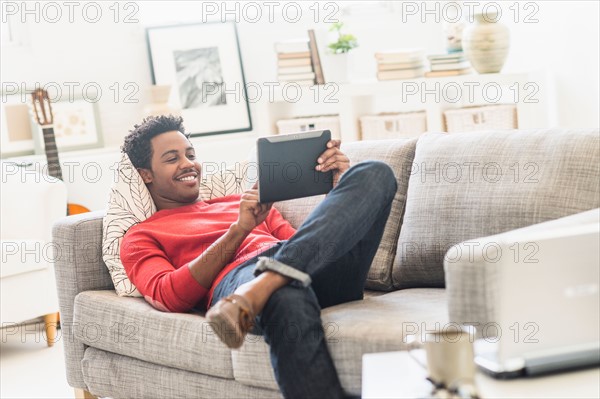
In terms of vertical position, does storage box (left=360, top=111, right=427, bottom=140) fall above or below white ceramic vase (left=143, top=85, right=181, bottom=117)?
below

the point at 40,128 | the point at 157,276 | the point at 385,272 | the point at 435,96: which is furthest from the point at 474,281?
the point at 40,128

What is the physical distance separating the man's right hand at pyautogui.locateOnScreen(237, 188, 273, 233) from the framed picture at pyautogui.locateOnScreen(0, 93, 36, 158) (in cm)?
270

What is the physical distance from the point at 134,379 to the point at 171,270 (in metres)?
0.33

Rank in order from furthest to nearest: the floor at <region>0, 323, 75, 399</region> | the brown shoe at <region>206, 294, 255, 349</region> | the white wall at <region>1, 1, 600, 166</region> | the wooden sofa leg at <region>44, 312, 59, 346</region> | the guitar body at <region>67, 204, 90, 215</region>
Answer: the white wall at <region>1, 1, 600, 166</region>, the guitar body at <region>67, 204, 90, 215</region>, the wooden sofa leg at <region>44, 312, 59, 346</region>, the floor at <region>0, 323, 75, 399</region>, the brown shoe at <region>206, 294, 255, 349</region>

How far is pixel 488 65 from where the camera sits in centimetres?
416

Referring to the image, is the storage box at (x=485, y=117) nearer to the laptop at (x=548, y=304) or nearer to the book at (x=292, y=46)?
the book at (x=292, y=46)

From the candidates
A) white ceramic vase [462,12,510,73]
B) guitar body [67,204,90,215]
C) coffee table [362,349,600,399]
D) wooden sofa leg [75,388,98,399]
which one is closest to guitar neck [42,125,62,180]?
guitar body [67,204,90,215]

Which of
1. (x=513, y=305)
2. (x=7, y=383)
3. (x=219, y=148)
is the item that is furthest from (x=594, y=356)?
(x=219, y=148)

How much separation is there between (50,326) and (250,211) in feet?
5.88

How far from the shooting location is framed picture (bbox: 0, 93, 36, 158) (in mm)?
4727

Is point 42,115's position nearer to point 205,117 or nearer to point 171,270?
point 205,117

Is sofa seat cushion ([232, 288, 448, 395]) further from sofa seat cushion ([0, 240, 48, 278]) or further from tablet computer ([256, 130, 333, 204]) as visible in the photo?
sofa seat cushion ([0, 240, 48, 278])

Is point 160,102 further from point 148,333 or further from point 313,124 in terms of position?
point 148,333

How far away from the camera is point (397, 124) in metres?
4.39
